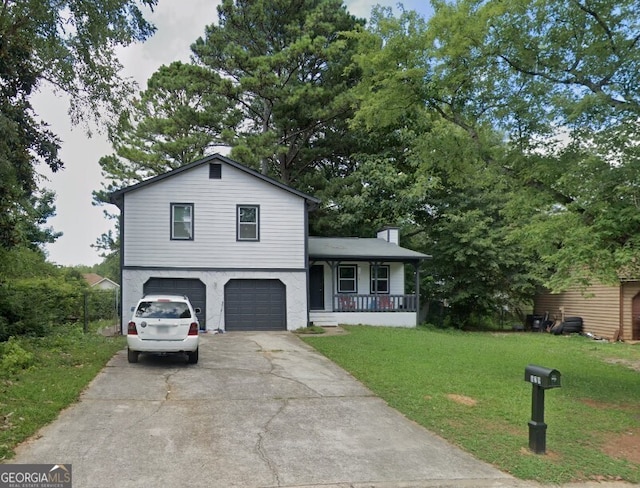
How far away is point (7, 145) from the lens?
11.7m

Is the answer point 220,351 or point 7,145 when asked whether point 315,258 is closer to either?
point 220,351

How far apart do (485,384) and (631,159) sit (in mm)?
4955

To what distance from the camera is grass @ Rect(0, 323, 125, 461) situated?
638 centimetres

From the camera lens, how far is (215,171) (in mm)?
19172

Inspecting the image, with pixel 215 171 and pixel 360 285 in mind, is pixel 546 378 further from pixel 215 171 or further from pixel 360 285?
pixel 360 285

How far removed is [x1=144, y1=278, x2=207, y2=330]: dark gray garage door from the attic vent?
399 centimetres

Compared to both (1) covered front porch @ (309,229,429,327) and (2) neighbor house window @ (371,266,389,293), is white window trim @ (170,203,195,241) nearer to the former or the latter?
(1) covered front porch @ (309,229,429,327)

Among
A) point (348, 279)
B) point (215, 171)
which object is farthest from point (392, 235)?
point (215, 171)

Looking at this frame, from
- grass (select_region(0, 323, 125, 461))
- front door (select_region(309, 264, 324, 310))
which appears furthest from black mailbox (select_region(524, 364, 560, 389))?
front door (select_region(309, 264, 324, 310))

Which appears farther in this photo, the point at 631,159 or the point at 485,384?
the point at 485,384

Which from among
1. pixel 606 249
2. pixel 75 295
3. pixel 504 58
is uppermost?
pixel 504 58

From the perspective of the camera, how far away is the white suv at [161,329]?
10.8m

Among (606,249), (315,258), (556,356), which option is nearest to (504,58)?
(606,249)

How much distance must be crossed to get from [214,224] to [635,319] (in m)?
18.0
